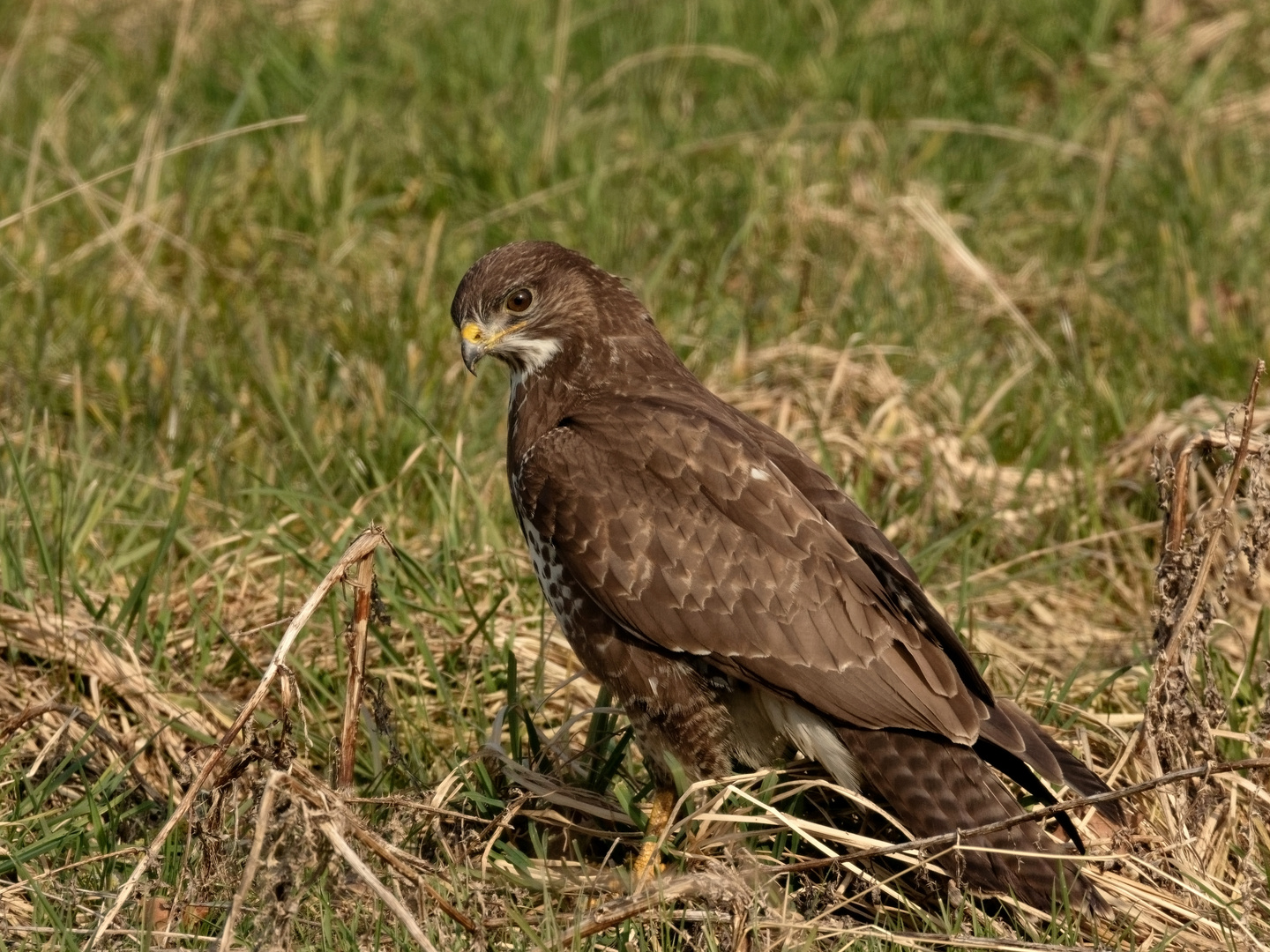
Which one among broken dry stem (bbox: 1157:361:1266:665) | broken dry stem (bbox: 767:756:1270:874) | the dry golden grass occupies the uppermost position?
broken dry stem (bbox: 1157:361:1266:665)

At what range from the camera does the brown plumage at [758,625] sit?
12.4ft

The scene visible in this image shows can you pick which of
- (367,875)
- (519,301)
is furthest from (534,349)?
(367,875)

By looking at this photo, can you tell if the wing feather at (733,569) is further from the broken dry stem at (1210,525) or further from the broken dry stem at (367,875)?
the broken dry stem at (367,875)

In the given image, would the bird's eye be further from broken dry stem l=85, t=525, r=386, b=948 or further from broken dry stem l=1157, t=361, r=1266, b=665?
broken dry stem l=1157, t=361, r=1266, b=665

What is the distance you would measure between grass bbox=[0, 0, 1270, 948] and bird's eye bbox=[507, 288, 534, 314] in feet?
2.11

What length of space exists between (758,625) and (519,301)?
115 cm

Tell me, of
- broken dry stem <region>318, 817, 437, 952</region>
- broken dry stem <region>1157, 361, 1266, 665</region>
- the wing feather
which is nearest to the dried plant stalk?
broken dry stem <region>318, 817, 437, 952</region>

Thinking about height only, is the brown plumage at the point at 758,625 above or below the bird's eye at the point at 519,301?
below

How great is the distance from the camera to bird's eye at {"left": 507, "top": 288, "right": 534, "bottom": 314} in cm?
449

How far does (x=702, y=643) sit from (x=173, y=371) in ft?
9.26

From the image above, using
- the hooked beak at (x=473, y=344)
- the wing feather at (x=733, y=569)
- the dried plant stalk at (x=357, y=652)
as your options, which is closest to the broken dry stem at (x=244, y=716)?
the dried plant stalk at (x=357, y=652)

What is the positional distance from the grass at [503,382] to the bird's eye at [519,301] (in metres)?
0.64

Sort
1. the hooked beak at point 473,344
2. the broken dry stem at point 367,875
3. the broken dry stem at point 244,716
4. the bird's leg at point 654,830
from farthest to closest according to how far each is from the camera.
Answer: the hooked beak at point 473,344
the bird's leg at point 654,830
the broken dry stem at point 244,716
the broken dry stem at point 367,875

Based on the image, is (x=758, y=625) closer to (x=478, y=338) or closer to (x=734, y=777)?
(x=734, y=777)
